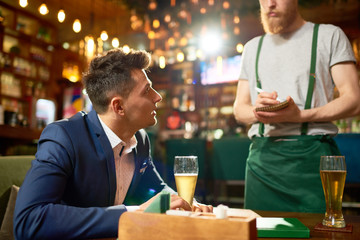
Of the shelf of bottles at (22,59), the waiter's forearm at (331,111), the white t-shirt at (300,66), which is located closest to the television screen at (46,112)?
the shelf of bottles at (22,59)

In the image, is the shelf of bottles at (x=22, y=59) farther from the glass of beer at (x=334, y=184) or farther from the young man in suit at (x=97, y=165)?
the glass of beer at (x=334, y=184)

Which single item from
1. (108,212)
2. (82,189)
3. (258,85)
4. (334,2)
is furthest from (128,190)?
(334,2)

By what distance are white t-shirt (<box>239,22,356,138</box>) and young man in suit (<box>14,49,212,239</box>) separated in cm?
64

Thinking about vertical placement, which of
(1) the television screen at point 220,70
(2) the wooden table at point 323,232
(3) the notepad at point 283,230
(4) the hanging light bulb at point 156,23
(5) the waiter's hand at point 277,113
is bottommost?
(2) the wooden table at point 323,232

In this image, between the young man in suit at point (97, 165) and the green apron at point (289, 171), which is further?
the green apron at point (289, 171)

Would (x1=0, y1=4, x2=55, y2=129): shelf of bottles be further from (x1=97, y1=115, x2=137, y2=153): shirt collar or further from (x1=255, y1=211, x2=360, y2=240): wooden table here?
(x1=255, y1=211, x2=360, y2=240): wooden table

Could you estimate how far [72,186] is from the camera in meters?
1.19

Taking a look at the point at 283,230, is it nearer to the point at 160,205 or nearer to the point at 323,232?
the point at 323,232

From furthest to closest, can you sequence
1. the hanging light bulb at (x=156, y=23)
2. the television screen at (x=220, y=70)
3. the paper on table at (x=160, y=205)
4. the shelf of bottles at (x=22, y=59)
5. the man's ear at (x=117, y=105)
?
1. the shelf of bottles at (x=22, y=59)
2. the television screen at (x=220, y=70)
3. the hanging light bulb at (x=156, y=23)
4. the man's ear at (x=117, y=105)
5. the paper on table at (x=160, y=205)

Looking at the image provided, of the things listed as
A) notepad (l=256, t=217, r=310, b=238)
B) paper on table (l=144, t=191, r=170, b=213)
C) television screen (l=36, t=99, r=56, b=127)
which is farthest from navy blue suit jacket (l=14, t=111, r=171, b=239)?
television screen (l=36, t=99, r=56, b=127)

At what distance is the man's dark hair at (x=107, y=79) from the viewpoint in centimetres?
148

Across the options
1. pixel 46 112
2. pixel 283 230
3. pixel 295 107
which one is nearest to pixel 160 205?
pixel 283 230

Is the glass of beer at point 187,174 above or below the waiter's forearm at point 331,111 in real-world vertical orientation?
below

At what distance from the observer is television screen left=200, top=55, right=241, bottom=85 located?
22.6 feet
